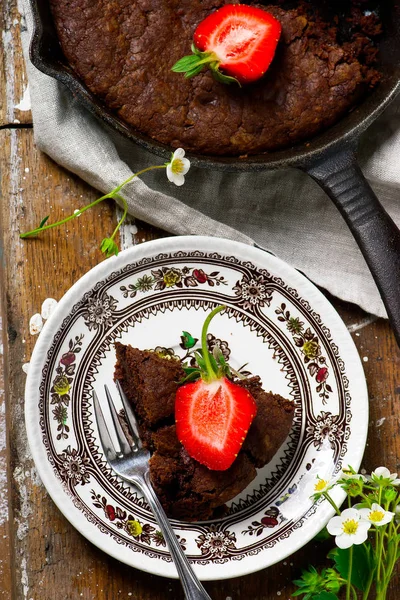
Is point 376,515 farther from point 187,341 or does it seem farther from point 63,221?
point 63,221

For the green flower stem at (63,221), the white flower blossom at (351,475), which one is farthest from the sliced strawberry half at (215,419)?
the green flower stem at (63,221)

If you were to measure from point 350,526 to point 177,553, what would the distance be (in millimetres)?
426

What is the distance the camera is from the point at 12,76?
1.95 meters

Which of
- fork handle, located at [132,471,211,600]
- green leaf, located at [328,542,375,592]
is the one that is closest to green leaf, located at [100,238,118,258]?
fork handle, located at [132,471,211,600]

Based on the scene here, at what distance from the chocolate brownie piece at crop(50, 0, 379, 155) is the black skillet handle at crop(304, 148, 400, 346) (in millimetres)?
115

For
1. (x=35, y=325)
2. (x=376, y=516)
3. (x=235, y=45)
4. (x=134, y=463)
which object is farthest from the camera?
(x=35, y=325)

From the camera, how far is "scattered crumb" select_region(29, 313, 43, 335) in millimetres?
1917

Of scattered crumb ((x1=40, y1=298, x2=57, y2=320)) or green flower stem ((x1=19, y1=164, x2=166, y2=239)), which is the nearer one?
green flower stem ((x1=19, y1=164, x2=166, y2=239))

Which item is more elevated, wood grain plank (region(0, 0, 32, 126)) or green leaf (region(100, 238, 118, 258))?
wood grain plank (region(0, 0, 32, 126))

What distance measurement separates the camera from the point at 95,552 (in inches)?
73.4

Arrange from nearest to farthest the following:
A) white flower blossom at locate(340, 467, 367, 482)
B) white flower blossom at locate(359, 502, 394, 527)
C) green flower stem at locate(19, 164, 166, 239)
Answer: white flower blossom at locate(359, 502, 394, 527) → white flower blossom at locate(340, 467, 367, 482) → green flower stem at locate(19, 164, 166, 239)

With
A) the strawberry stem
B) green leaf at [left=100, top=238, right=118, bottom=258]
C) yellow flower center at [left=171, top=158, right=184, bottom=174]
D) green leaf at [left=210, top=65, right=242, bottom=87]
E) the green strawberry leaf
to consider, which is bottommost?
the strawberry stem

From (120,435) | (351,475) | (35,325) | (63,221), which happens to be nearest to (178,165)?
(63,221)

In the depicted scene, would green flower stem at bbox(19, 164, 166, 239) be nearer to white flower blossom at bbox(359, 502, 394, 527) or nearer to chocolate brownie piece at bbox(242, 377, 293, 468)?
chocolate brownie piece at bbox(242, 377, 293, 468)
